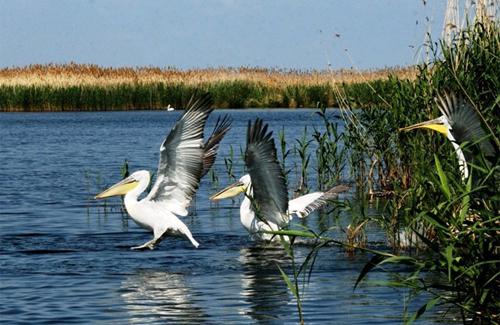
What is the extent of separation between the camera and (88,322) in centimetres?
663

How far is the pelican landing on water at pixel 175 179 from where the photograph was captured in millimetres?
9289

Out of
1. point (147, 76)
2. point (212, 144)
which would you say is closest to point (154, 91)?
point (147, 76)

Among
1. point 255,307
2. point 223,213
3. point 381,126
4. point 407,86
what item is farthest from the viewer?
point 223,213

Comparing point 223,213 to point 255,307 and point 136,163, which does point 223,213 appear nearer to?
point 255,307

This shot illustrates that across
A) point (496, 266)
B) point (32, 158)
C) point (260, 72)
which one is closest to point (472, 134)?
point (496, 266)

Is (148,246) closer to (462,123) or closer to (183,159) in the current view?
(183,159)

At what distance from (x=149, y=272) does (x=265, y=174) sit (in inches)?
50.3

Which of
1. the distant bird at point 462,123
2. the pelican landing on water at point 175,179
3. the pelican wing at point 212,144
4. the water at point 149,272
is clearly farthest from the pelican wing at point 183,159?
the distant bird at point 462,123

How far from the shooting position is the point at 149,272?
854 centimetres

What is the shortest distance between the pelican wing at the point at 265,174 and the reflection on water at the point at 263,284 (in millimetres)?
309

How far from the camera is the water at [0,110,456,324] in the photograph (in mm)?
→ 6879

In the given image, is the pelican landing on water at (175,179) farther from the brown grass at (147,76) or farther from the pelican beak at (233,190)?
the brown grass at (147,76)

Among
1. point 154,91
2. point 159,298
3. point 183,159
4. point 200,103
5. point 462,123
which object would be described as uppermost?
point 154,91

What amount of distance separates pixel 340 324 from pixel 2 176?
1264 centimetres
